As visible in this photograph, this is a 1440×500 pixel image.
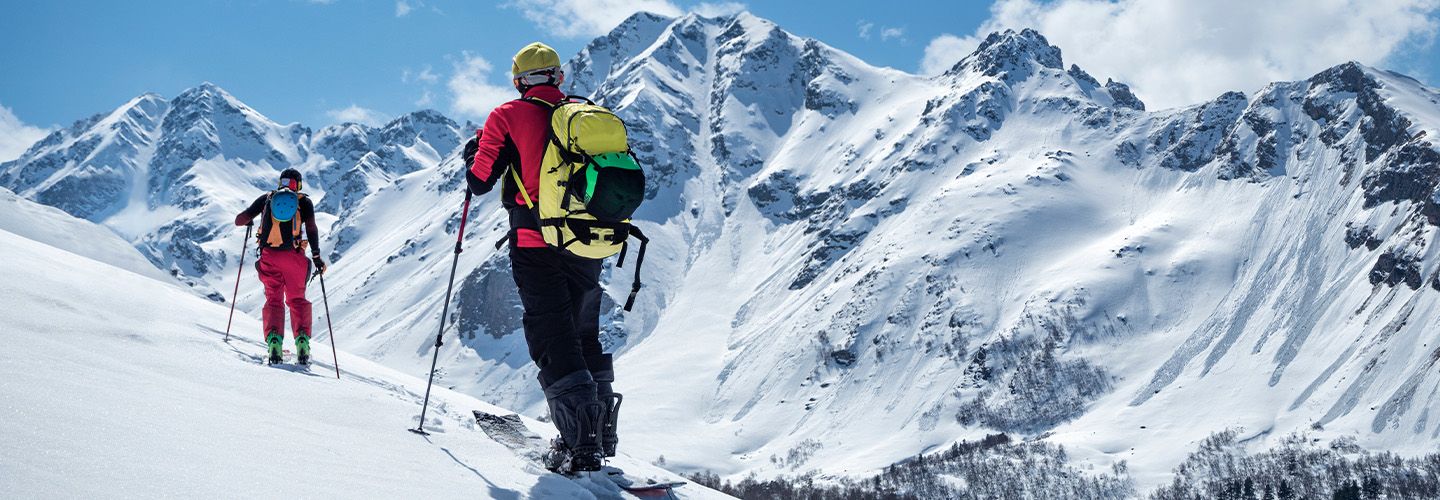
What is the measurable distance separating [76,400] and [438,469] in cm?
207

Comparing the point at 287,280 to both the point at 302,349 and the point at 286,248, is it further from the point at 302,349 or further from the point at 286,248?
the point at 302,349

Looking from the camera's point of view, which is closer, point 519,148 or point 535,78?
point 519,148

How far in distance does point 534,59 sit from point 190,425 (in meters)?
3.97

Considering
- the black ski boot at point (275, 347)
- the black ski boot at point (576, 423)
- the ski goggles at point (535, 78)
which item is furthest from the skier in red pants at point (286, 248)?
the black ski boot at point (576, 423)

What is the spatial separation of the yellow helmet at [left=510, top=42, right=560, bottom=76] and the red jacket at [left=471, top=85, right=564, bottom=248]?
67 cm

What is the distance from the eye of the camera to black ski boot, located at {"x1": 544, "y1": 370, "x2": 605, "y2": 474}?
740cm

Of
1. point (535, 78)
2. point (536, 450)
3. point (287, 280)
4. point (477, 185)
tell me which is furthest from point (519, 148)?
point (287, 280)

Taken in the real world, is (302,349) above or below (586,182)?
above

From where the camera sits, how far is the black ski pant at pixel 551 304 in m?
7.70

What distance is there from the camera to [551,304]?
776 centimetres

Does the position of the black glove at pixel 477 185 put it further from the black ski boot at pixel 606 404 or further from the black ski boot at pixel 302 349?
the black ski boot at pixel 302 349

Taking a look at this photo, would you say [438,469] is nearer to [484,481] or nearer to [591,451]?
[484,481]

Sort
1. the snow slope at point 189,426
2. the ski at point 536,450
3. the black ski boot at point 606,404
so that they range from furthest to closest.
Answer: the black ski boot at point 606,404
the ski at point 536,450
the snow slope at point 189,426

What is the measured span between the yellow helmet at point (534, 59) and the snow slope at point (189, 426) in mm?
2930
